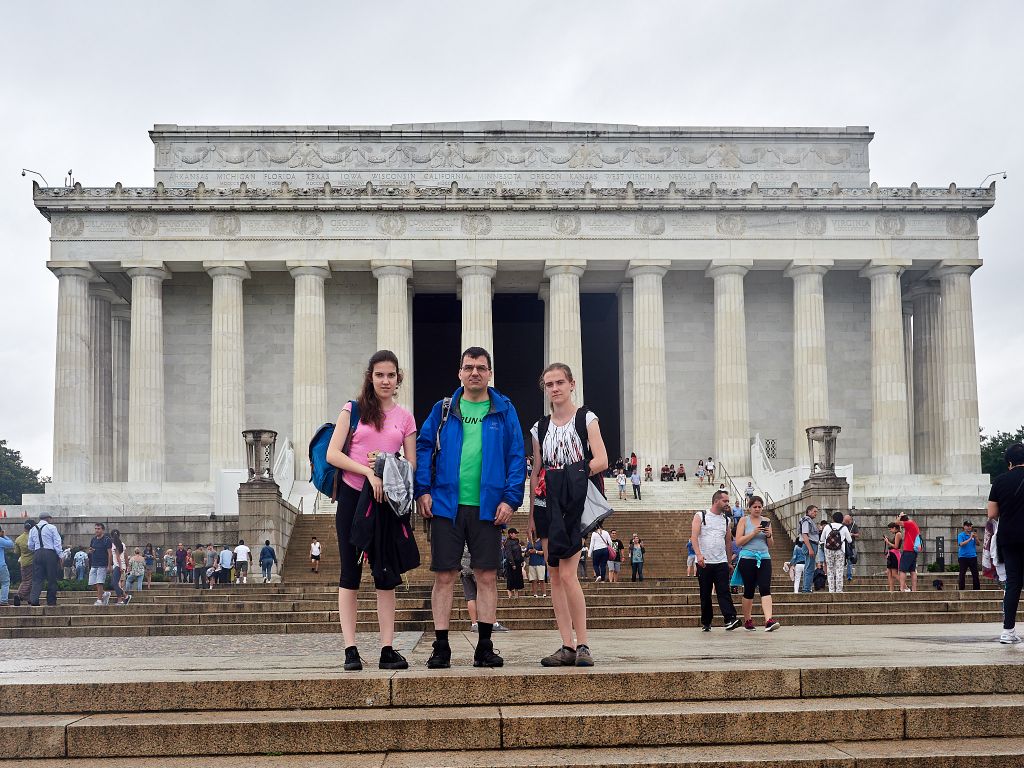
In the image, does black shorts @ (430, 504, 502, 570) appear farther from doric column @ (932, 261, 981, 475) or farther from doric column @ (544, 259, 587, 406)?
doric column @ (932, 261, 981, 475)

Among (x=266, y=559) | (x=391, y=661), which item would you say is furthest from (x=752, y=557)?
(x=266, y=559)

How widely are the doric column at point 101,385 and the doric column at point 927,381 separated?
33460 mm

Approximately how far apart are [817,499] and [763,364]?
57.7 ft

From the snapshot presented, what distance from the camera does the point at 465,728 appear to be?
7.29 metres

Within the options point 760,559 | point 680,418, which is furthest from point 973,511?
point 760,559

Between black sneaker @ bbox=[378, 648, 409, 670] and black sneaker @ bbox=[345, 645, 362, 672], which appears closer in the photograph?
black sneaker @ bbox=[345, 645, 362, 672]

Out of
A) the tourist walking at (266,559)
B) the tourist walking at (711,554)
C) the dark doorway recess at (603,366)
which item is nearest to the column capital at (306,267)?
the dark doorway recess at (603,366)

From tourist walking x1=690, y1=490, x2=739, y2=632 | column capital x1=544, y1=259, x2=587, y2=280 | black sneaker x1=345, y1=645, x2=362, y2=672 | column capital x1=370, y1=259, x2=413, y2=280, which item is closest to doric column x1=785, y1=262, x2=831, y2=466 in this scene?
column capital x1=544, y1=259, x2=587, y2=280

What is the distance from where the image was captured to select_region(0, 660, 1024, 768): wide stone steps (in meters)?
7.12

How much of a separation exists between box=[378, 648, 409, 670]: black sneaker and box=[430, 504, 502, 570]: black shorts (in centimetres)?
70

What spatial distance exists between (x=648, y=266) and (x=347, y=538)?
1599 inches

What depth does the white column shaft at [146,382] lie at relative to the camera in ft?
156

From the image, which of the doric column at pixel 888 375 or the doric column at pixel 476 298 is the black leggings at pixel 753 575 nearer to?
the doric column at pixel 476 298

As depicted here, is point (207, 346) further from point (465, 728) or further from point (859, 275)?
point (465, 728)
